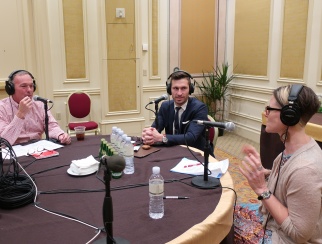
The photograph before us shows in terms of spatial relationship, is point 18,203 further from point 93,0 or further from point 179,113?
point 93,0

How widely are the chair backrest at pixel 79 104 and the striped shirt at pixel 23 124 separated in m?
1.95

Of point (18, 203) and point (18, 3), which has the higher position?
point (18, 3)

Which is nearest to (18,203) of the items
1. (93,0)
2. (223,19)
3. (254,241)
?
(254,241)

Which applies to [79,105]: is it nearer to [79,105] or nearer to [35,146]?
[79,105]

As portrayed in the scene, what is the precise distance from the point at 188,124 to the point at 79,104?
2648 millimetres

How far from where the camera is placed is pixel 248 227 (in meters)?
1.92

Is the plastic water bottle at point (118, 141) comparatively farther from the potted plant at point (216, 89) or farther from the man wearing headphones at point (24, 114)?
the potted plant at point (216, 89)

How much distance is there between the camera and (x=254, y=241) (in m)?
1.79

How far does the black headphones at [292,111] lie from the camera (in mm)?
1382

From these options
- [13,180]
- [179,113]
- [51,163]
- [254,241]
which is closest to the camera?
[13,180]

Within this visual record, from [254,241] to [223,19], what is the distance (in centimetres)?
484

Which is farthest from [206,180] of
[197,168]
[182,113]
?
[182,113]

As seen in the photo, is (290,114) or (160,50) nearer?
(290,114)

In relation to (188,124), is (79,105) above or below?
below
